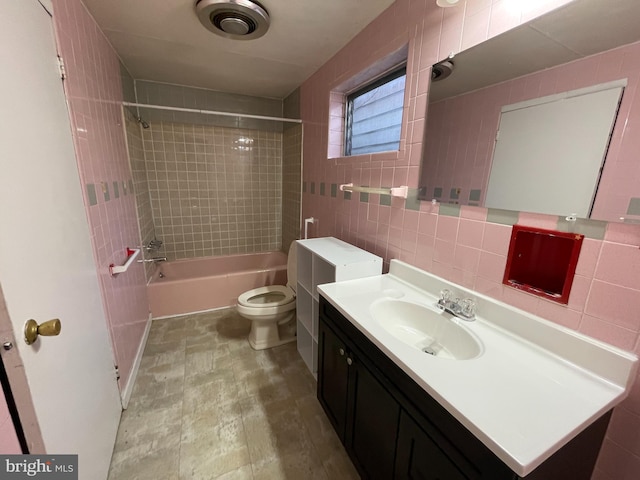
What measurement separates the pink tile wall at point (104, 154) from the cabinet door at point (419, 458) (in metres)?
1.53

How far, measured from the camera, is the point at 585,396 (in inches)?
26.7

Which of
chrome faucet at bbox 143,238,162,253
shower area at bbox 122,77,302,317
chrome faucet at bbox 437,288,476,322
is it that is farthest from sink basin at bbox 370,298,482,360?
chrome faucet at bbox 143,238,162,253

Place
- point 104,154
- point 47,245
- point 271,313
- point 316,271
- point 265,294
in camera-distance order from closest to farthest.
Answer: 1. point 47,245
2. point 104,154
3. point 316,271
4. point 271,313
5. point 265,294

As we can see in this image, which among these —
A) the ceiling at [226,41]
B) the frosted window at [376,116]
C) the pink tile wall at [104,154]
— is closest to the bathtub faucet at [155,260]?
the pink tile wall at [104,154]

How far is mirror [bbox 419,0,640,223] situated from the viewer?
69 centimetres

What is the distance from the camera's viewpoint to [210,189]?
305 centimetres

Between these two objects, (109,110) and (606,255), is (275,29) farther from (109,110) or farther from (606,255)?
(606,255)

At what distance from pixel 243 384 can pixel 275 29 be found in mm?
2317

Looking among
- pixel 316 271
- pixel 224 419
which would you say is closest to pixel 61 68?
pixel 316 271

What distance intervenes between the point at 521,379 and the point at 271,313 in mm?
1604

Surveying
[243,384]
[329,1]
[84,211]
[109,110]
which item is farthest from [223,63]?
[243,384]

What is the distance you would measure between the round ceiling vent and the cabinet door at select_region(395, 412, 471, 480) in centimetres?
198

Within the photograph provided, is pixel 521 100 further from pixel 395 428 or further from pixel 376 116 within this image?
pixel 395 428

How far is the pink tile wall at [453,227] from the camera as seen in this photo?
2.38ft
